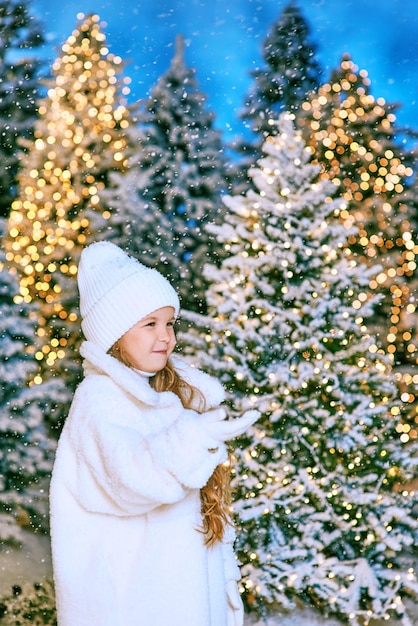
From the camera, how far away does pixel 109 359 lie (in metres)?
1.87

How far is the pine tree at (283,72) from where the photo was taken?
175 inches

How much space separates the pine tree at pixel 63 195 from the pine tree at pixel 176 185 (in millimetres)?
227

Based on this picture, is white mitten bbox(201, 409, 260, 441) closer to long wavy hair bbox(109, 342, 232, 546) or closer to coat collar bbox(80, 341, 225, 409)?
coat collar bbox(80, 341, 225, 409)

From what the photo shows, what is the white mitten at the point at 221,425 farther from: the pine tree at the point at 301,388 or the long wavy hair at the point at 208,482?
the pine tree at the point at 301,388

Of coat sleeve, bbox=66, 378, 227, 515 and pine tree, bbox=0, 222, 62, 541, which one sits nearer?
coat sleeve, bbox=66, 378, 227, 515

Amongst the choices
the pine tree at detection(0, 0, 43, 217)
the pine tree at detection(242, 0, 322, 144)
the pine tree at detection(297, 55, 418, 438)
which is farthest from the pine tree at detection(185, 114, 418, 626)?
the pine tree at detection(0, 0, 43, 217)

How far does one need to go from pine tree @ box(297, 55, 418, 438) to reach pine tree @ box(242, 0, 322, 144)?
0.14 m

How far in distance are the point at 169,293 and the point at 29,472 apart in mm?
2350

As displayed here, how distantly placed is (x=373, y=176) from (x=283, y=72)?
83 cm

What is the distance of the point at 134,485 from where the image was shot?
1691 millimetres

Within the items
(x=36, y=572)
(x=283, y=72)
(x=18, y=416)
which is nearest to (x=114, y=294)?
(x=18, y=416)

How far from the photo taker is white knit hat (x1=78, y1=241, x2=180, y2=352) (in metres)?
1.95

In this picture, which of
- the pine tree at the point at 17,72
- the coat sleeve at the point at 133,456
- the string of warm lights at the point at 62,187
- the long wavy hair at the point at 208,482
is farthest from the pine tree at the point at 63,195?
the coat sleeve at the point at 133,456

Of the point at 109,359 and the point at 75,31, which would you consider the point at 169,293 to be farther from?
the point at 75,31
